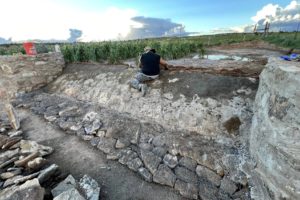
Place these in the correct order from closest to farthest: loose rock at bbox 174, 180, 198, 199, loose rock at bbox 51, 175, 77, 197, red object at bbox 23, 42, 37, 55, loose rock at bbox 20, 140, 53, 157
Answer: loose rock at bbox 51, 175, 77, 197 → loose rock at bbox 174, 180, 198, 199 → loose rock at bbox 20, 140, 53, 157 → red object at bbox 23, 42, 37, 55

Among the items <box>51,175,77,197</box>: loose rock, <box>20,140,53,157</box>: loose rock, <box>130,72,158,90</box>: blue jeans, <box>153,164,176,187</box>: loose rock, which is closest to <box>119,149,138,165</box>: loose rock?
<box>153,164,176,187</box>: loose rock

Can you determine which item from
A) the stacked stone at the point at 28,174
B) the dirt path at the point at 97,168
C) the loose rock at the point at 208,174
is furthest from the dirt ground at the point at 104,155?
the loose rock at the point at 208,174

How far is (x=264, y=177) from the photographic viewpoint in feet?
9.26

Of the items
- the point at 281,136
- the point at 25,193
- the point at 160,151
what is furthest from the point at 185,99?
the point at 25,193

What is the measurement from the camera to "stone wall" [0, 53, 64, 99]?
8.05 meters

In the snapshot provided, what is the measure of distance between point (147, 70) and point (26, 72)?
614 centimetres

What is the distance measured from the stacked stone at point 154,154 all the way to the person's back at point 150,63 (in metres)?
1.69

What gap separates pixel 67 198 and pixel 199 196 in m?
2.26

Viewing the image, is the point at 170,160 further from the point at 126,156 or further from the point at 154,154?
the point at 126,156

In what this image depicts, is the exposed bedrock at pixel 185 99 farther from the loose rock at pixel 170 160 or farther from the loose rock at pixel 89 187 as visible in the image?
the loose rock at pixel 89 187

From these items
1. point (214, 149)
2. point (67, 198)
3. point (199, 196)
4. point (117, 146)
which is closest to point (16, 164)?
point (67, 198)

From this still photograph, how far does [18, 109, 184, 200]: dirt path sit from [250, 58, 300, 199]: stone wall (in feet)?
5.38

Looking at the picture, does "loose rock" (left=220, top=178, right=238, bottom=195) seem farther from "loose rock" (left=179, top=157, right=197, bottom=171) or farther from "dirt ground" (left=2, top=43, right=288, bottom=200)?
"dirt ground" (left=2, top=43, right=288, bottom=200)

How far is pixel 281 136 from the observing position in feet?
7.84
